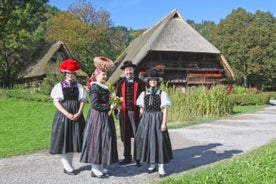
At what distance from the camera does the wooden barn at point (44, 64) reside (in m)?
37.6

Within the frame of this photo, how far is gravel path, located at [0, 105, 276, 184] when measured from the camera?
6.42m

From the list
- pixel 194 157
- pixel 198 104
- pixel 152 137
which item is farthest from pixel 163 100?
pixel 198 104

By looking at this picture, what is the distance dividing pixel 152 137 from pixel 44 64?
32734 mm

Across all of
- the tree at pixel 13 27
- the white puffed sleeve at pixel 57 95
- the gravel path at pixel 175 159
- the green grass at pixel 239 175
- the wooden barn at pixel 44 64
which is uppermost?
the tree at pixel 13 27

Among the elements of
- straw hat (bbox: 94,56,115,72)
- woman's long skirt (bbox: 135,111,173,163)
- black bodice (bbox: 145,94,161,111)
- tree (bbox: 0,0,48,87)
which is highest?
tree (bbox: 0,0,48,87)

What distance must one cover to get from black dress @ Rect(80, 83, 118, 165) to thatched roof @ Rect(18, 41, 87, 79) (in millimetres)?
31875

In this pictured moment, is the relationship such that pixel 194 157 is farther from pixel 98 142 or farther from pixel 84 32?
pixel 84 32

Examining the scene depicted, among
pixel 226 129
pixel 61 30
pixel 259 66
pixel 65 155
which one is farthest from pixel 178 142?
pixel 259 66

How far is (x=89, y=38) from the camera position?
4481 centimetres

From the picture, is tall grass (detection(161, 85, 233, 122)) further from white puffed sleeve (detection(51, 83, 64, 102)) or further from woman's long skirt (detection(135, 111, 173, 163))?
white puffed sleeve (detection(51, 83, 64, 102))

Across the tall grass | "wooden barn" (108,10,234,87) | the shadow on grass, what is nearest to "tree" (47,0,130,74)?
"wooden barn" (108,10,234,87)

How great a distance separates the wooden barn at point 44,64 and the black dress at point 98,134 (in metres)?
30.8

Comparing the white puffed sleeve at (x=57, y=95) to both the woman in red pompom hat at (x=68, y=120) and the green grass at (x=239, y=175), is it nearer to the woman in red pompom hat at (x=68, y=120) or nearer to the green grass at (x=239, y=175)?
the woman in red pompom hat at (x=68, y=120)

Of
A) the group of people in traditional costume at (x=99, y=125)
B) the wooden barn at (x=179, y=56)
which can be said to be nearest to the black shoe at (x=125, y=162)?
the group of people in traditional costume at (x=99, y=125)
